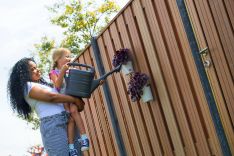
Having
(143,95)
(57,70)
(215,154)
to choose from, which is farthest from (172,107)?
(57,70)

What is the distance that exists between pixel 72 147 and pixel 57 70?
0.90 m

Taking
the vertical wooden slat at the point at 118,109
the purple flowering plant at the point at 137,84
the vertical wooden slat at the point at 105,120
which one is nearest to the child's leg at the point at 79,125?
the purple flowering plant at the point at 137,84

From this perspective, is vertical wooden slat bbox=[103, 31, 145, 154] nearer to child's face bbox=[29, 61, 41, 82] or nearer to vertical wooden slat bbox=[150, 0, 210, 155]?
vertical wooden slat bbox=[150, 0, 210, 155]

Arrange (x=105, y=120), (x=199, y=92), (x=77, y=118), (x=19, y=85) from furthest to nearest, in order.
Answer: (x=105, y=120) < (x=199, y=92) < (x=77, y=118) < (x=19, y=85)

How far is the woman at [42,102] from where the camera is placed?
11.3ft

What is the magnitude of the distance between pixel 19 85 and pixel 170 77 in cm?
145

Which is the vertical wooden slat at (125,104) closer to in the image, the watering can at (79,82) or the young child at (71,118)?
the young child at (71,118)

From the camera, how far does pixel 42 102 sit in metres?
3.53

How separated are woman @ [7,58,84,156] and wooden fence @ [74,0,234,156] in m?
1.03

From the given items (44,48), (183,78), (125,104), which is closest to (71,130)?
(183,78)

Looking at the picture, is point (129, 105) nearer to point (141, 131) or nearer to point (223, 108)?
point (141, 131)

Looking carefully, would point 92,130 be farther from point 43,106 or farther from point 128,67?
point 43,106

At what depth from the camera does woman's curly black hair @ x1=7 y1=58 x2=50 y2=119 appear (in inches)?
138

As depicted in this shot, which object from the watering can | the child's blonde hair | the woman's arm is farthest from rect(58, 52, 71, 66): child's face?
the woman's arm
